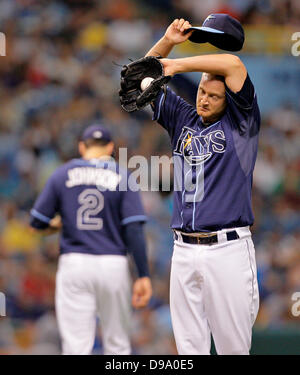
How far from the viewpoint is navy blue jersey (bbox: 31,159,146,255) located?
414cm

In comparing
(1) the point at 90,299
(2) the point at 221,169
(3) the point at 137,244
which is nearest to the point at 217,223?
(2) the point at 221,169

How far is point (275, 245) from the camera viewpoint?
6.49 meters

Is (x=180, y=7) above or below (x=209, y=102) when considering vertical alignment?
above

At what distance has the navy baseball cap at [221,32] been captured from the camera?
2697 mm

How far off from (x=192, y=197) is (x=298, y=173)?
449 cm

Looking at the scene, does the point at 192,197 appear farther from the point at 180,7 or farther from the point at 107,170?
the point at 180,7

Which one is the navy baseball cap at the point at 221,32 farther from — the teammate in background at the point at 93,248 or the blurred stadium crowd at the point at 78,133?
→ the blurred stadium crowd at the point at 78,133

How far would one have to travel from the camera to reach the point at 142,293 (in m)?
4.21

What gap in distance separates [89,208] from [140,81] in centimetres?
156

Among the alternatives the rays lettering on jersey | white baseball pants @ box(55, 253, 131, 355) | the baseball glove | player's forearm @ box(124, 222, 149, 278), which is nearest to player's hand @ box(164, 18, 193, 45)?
the baseball glove

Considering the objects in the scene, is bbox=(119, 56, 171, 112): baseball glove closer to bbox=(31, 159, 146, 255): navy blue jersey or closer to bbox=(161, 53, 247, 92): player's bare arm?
bbox=(161, 53, 247, 92): player's bare arm

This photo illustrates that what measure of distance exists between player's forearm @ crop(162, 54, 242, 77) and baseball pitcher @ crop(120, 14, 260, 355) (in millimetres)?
14

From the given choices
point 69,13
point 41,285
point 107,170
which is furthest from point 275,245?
point 69,13

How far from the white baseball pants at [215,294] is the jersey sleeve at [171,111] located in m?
0.58
